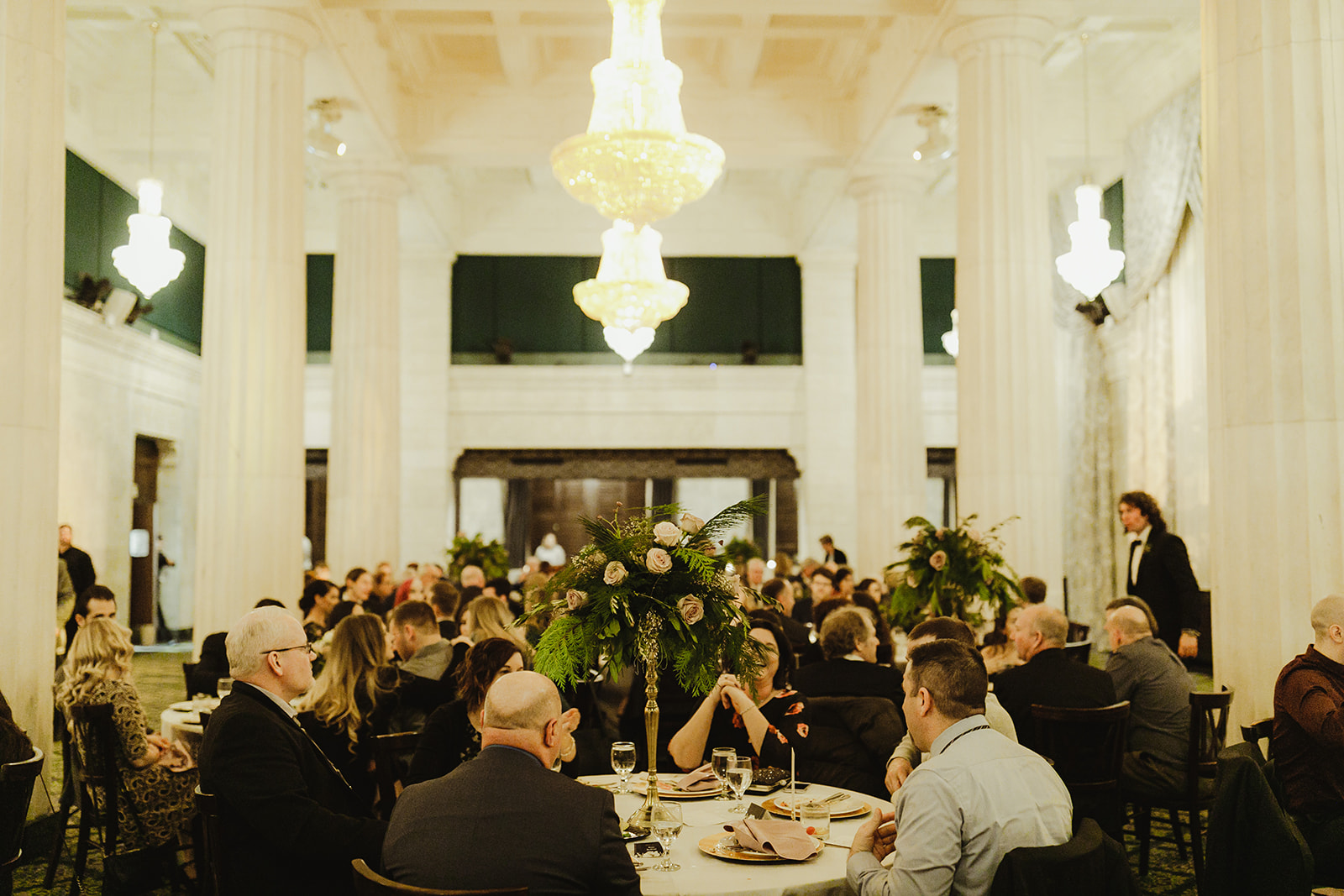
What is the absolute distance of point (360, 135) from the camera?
1334 cm

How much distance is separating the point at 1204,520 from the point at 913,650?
433 inches

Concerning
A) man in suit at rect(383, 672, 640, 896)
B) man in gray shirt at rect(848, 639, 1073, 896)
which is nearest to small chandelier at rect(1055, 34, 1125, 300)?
man in gray shirt at rect(848, 639, 1073, 896)

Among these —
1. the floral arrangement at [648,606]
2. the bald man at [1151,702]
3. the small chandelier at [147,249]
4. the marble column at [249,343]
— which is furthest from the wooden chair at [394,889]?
the small chandelier at [147,249]

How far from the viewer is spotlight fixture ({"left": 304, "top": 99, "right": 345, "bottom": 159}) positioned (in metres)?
12.3

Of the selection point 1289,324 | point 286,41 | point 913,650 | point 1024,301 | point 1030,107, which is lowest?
point 913,650

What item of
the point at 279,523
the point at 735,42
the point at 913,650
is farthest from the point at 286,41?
the point at 913,650

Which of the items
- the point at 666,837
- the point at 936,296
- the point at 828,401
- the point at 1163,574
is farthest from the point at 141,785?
the point at 936,296

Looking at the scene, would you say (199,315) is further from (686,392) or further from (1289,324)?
(1289,324)

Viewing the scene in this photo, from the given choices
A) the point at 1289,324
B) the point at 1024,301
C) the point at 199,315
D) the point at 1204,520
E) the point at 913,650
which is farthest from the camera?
the point at 199,315

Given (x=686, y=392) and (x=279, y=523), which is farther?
(x=686, y=392)

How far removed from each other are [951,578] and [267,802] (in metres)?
5.07

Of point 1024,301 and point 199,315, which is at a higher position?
point 199,315

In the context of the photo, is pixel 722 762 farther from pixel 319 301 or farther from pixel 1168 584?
pixel 319 301

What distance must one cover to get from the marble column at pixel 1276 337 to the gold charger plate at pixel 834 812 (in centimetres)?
234
